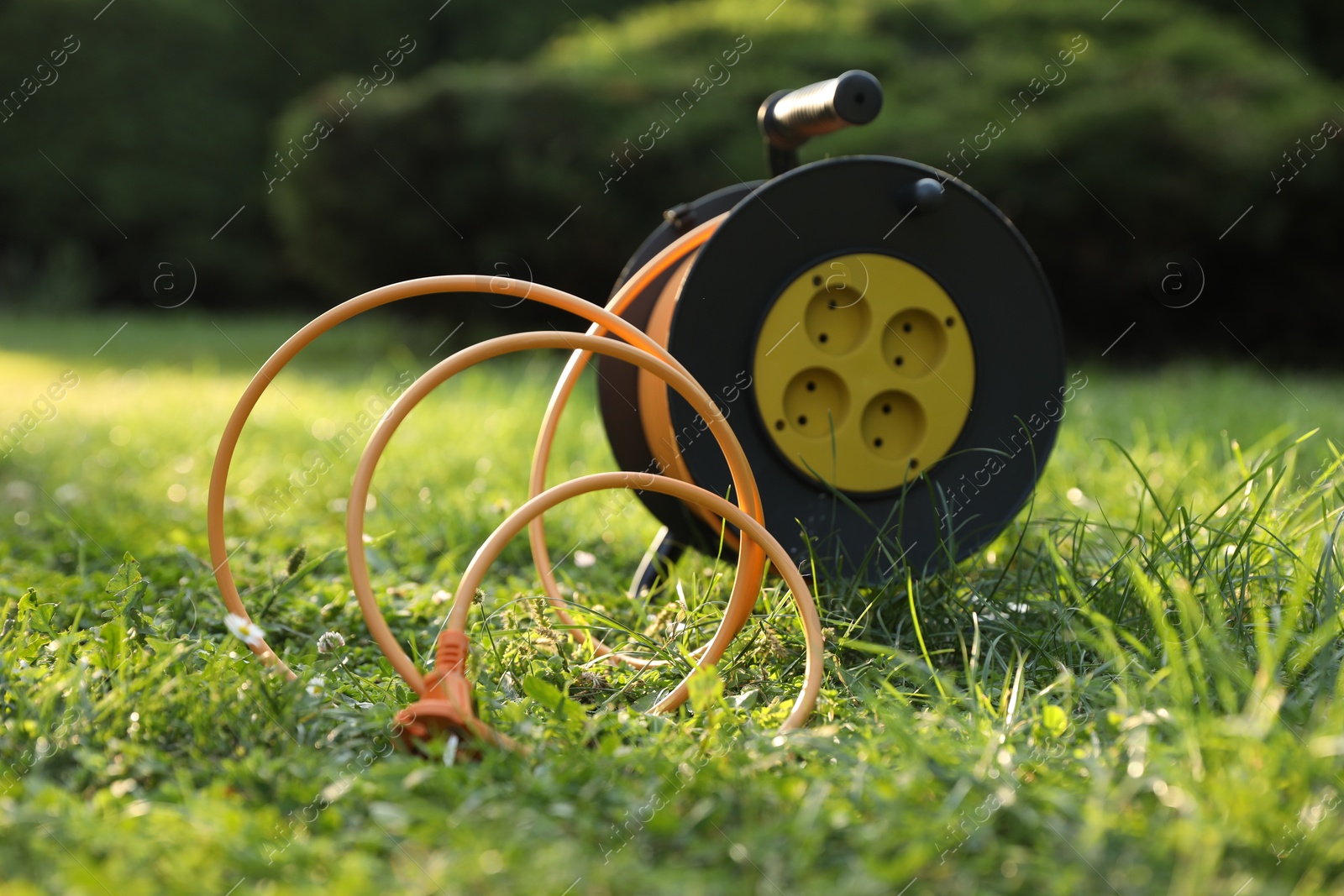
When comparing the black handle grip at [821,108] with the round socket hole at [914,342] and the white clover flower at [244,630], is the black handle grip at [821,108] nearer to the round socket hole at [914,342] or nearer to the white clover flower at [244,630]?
the round socket hole at [914,342]

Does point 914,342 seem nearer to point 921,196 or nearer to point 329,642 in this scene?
point 921,196

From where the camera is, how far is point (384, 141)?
6.23 metres

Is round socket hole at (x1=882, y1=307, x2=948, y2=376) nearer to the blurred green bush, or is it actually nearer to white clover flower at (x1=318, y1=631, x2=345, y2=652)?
white clover flower at (x1=318, y1=631, x2=345, y2=652)

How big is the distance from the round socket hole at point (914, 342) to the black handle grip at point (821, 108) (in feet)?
1.19

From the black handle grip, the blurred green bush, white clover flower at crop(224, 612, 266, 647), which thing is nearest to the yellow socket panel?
the black handle grip

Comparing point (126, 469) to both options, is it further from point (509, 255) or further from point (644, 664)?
point (509, 255)

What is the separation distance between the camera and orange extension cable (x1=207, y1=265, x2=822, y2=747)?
52.0 inches

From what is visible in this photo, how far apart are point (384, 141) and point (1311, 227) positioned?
552 centimetres

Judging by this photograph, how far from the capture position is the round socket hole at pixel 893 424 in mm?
1867

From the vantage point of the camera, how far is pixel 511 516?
1.45 metres

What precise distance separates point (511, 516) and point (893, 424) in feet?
2.59

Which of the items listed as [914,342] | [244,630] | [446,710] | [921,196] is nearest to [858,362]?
[914,342]

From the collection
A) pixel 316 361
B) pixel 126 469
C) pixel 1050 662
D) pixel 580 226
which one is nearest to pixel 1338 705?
pixel 1050 662

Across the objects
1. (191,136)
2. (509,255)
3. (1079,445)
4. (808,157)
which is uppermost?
(191,136)
